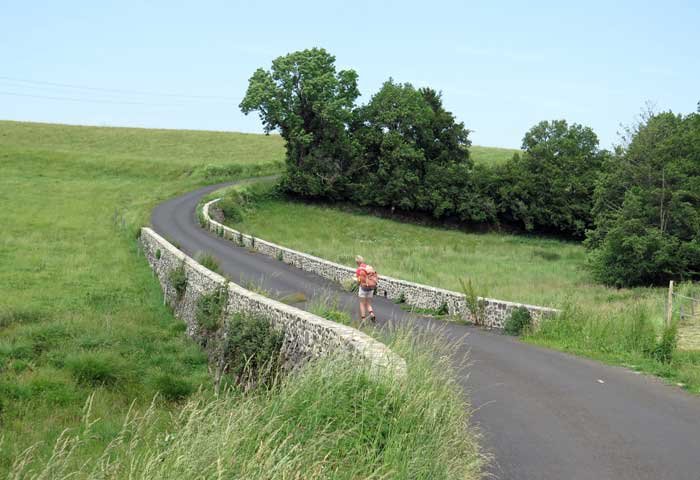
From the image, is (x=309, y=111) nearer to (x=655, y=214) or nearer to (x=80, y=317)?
(x=655, y=214)

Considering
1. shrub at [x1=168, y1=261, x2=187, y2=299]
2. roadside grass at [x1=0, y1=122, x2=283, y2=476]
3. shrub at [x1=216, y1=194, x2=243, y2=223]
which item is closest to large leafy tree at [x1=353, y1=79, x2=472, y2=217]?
shrub at [x1=216, y1=194, x2=243, y2=223]

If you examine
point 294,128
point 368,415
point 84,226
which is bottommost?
point 84,226

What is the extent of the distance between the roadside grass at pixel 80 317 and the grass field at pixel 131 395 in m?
0.05

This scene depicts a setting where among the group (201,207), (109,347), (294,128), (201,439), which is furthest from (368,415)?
(294,128)

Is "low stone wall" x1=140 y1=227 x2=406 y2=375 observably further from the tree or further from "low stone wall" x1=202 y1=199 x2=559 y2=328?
the tree

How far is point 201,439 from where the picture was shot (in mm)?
6117

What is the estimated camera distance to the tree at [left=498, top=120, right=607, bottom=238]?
59.5 metres

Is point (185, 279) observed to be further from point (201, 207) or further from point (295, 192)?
point (295, 192)

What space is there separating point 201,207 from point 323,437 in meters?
40.1

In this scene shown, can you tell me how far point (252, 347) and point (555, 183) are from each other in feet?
169

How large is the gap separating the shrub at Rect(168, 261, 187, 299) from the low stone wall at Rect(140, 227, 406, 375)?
102mm

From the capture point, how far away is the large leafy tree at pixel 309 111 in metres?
52.4

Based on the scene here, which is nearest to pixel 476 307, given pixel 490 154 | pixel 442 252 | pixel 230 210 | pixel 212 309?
pixel 212 309

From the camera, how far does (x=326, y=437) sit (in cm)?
668
